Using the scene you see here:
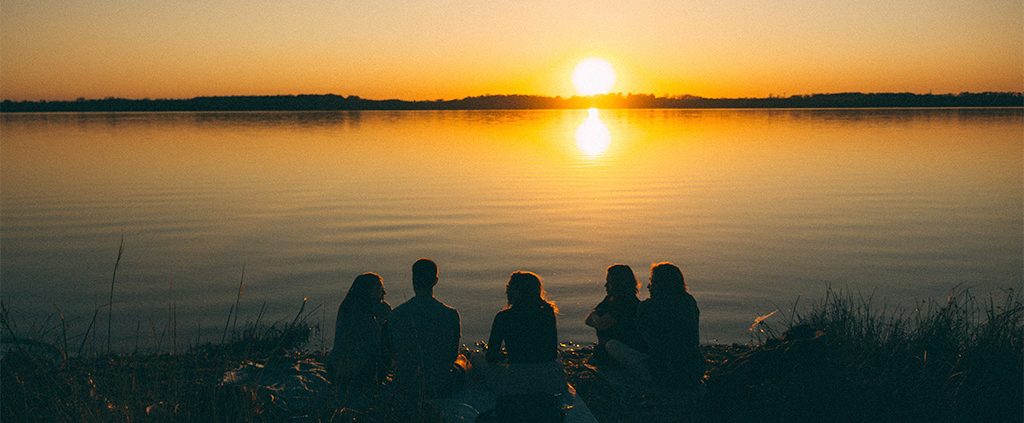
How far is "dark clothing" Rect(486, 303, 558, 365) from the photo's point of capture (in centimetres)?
633

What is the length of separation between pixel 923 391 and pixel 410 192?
2172 centimetres

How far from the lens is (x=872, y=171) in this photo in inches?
1331

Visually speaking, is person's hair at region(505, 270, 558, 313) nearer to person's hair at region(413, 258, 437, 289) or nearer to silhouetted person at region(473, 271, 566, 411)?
silhouetted person at region(473, 271, 566, 411)

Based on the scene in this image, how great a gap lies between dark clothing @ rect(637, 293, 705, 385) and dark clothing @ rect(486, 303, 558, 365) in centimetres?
96

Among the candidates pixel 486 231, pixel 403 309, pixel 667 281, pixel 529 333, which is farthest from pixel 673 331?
pixel 486 231

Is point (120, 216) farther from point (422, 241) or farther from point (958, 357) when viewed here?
point (958, 357)

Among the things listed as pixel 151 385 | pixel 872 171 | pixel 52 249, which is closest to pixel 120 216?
pixel 52 249

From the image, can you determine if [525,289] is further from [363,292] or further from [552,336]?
[363,292]

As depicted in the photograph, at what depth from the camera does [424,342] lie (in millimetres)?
6621

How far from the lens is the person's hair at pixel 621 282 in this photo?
295 inches

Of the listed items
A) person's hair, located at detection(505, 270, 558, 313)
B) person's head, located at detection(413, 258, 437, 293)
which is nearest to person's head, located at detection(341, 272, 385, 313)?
person's head, located at detection(413, 258, 437, 293)

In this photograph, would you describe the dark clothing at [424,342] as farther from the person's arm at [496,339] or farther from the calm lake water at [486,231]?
the calm lake water at [486,231]

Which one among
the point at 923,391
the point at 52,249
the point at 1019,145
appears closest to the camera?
the point at 923,391

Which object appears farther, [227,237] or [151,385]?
[227,237]
